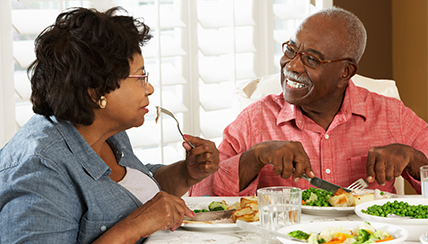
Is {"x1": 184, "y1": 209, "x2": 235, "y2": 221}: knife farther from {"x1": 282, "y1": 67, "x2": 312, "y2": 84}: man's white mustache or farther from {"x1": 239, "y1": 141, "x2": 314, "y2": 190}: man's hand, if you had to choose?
{"x1": 282, "y1": 67, "x2": 312, "y2": 84}: man's white mustache

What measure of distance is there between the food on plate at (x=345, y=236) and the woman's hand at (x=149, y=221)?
1.06ft

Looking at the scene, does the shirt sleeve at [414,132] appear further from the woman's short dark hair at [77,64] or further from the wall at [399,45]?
the wall at [399,45]

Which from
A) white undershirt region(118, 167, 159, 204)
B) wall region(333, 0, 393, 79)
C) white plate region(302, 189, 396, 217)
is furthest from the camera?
wall region(333, 0, 393, 79)

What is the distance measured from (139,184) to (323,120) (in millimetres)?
853

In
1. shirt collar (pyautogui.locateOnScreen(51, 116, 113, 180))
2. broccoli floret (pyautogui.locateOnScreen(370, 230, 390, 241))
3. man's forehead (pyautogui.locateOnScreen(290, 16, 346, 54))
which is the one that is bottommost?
broccoli floret (pyautogui.locateOnScreen(370, 230, 390, 241))

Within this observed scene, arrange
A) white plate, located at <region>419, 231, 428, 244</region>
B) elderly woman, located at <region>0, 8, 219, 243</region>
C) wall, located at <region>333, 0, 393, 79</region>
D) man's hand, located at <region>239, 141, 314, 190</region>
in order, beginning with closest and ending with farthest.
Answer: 1. white plate, located at <region>419, 231, 428, 244</region>
2. elderly woman, located at <region>0, 8, 219, 243</region>
3. man's hand, located at <region>239, 141, 314, 190</region>
4. wall, located at <region>333, 0, 393, 79</region>

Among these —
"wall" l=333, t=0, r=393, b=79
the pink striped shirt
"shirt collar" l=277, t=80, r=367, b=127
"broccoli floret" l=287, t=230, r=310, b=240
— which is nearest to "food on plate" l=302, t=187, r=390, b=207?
"broccoli floret" l=287, t=230, r=310, b=240

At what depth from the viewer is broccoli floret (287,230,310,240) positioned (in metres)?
1.08

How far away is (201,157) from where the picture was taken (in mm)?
1639

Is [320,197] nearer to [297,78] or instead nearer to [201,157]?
[201,157]

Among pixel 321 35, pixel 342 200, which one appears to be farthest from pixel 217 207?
pixel 321 35

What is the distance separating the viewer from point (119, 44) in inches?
51.5

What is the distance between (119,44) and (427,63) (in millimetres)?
2490

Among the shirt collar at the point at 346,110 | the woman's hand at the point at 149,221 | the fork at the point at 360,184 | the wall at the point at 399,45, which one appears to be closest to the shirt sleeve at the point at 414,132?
the shirt collar at the point at 346,110
